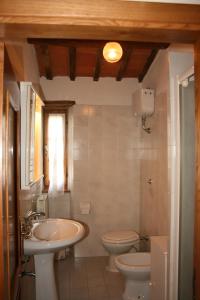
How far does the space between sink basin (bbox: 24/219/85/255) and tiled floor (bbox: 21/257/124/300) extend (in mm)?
417

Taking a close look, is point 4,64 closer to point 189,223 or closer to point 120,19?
point 120,19

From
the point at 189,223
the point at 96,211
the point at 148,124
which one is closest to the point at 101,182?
the point at 96,211

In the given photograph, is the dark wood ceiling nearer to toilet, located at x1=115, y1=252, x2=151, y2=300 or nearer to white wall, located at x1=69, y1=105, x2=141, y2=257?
white wall, located at x1=69, y1=105, x2=141, y2=257

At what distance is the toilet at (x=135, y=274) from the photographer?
2.39m

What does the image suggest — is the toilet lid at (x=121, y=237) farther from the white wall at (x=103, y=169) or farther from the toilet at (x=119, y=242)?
the white wall at (x=103, y=169)

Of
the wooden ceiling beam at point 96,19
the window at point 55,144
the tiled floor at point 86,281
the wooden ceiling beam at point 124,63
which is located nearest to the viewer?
the wooden ceiling beam at point 96,19

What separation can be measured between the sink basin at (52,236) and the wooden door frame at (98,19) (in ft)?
4.55

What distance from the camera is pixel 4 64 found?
988 millimetres

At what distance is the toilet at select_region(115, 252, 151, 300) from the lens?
7.86 feet

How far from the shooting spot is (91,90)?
3.68 m

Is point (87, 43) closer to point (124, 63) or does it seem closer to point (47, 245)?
point (124, 63)

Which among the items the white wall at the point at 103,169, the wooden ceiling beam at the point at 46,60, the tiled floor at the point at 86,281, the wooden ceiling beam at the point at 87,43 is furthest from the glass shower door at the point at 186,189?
the white wall at the point at 103,169

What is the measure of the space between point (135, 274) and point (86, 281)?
858mm

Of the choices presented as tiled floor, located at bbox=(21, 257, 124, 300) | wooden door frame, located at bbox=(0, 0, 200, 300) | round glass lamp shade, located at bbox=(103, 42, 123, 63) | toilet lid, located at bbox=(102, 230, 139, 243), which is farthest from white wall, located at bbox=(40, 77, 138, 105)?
wooden door frame, located at bbox=(0, 0, 200, 300)
